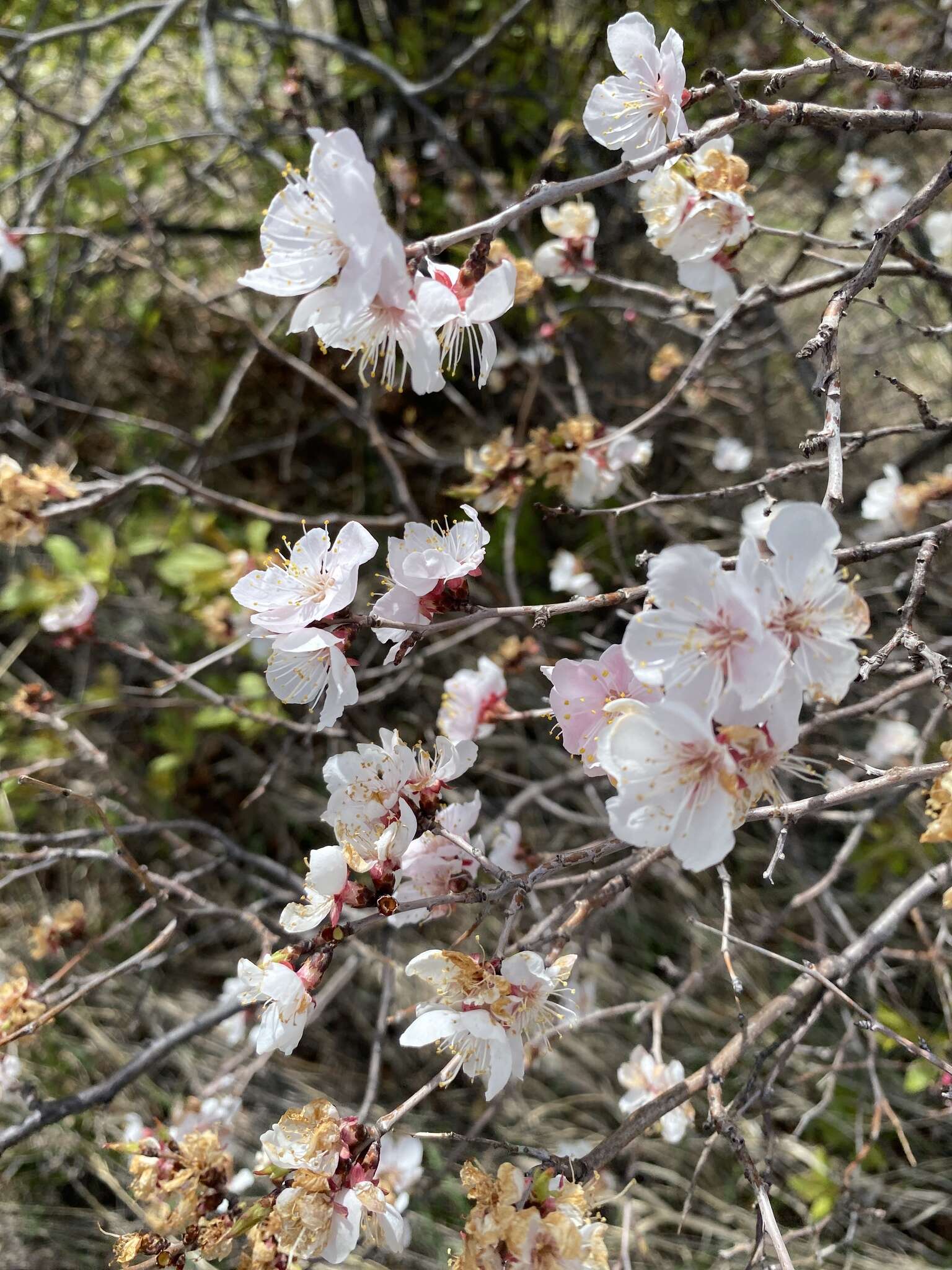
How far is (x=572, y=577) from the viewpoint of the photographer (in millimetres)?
2373

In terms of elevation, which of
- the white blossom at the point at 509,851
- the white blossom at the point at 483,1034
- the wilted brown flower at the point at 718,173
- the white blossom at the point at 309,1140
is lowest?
the white blossom at the point at 509,851

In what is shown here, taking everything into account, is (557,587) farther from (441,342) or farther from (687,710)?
(687,710)

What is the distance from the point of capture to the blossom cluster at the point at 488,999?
3.01 feet

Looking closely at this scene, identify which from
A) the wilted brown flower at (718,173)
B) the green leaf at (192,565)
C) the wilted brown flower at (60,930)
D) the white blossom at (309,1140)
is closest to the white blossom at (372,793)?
the white blossom at (309,1140)

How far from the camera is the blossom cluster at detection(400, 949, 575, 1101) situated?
92cm

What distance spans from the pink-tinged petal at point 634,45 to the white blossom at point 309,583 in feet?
2.49

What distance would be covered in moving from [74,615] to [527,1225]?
6.38 ft

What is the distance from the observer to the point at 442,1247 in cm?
219

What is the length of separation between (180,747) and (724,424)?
215 centimetres

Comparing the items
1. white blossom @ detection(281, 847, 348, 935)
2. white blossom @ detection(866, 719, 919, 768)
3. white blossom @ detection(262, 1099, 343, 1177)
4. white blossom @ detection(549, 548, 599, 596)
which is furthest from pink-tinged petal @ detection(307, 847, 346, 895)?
white blossom @ detection(866, 719, 919, 768)

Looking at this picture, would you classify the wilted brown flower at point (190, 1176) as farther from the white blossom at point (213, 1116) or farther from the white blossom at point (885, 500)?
the white blossom at point (885, 500)

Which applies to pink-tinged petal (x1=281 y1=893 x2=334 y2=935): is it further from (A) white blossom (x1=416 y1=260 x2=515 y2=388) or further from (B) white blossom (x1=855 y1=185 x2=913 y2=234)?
(B) white blossom (x1=855 y1=185 x2=913 y2=234)

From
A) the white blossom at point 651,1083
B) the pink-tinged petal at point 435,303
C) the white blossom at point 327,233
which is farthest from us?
the white blossom at point 651,1083

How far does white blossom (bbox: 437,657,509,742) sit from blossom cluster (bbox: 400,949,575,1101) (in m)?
0.51
